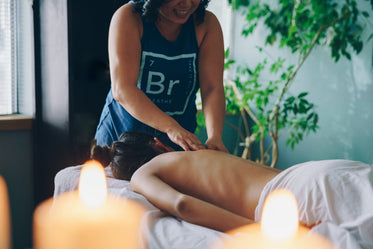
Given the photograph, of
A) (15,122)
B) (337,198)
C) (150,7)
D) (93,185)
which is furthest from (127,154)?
(15,122)

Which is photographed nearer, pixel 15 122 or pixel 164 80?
pixel 164 80

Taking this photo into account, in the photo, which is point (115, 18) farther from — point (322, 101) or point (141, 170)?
point (322, 101)

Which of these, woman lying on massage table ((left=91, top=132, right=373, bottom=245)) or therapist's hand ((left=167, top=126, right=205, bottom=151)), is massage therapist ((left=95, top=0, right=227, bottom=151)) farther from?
woman lying on massage table ((left=91, top=132, right=373, bottom=245))

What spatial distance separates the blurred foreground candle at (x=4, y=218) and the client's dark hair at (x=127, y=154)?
3.65 feet

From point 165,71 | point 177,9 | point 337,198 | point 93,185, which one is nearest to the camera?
point 337,198

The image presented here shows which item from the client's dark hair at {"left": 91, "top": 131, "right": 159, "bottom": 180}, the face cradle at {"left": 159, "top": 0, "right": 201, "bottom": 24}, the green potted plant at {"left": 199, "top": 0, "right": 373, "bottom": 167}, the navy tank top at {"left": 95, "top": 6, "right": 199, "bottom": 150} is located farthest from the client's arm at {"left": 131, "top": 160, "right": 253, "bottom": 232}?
the green potted plant at {"left": 199, "top": 0, "right": 373, "bottom": 167}

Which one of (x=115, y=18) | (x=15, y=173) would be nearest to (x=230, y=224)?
(x=115, y=18)

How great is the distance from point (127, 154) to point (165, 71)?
1.28ft

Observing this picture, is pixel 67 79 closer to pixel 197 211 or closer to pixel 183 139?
pixel 183 139

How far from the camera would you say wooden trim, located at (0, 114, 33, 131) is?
2.12m

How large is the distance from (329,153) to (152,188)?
2091 millimetres

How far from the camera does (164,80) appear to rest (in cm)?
155

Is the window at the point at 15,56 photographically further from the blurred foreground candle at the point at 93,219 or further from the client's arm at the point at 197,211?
the client's arm at the point at 197,211

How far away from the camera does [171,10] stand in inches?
56.0
